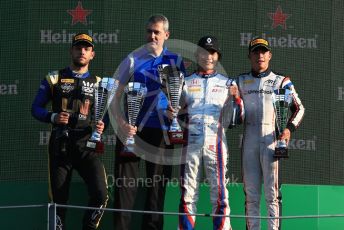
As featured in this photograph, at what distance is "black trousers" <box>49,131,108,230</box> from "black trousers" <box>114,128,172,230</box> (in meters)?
0.14

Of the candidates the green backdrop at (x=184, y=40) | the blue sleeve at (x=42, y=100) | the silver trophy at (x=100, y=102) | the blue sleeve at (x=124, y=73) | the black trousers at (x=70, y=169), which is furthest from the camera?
the green backdrop at (x=184, y=40)

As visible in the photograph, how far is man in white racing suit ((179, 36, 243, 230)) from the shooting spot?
6.86m

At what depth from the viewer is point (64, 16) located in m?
8.20

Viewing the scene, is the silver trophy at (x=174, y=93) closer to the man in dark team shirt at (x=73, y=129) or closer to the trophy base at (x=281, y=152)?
the man in dark team shirt at (x=73, y=129)

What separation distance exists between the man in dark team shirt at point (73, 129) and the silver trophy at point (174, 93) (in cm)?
56

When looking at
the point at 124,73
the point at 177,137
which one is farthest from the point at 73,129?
the point at 177,137

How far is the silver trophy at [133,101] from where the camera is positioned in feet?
22.9

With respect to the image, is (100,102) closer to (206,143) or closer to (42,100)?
(42,100)

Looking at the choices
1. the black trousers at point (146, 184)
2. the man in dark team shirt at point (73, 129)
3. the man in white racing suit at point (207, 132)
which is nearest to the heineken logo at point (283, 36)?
the man in white racing suit at point (207, 132)

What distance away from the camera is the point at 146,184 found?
23.3 ft

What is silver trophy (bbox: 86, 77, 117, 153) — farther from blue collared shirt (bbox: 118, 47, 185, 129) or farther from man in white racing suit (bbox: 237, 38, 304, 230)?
man in white racing suit (bbox: 237, 38, 304, 230)

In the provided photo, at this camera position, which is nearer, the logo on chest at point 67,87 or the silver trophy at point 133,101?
the silver trophy at point 133,101

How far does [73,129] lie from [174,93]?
2.79 ft

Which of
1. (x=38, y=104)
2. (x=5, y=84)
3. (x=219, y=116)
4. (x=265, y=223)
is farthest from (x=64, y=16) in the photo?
(x=265, y=223)
